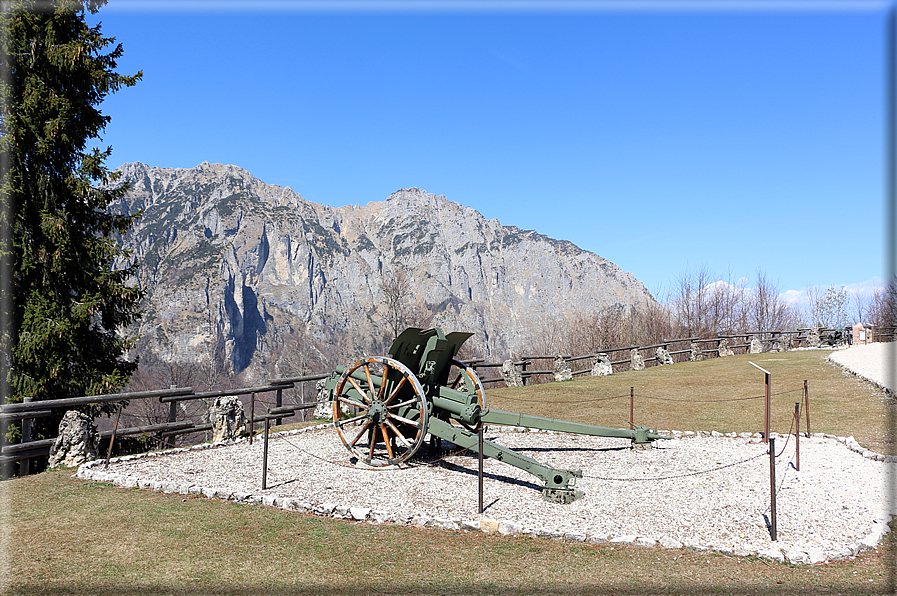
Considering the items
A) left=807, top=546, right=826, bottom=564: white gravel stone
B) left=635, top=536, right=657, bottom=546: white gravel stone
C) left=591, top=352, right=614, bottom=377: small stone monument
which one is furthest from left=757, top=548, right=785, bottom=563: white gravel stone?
left=591, top=352, right=614, bottom=377: small stone monument

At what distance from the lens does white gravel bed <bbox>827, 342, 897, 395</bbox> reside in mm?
16417

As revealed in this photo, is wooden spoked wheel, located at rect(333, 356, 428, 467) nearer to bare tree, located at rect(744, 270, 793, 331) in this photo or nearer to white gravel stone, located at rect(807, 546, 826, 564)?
white gravel stone, located at rect(807, 546, 826, 564)

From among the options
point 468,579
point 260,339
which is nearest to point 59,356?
point 468,579

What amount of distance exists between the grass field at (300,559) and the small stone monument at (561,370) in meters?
16.5

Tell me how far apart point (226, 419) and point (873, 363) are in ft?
74.4

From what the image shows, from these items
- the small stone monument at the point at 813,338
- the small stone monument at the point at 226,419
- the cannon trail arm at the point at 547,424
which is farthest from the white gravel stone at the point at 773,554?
the small stone monument at the point at 813,338

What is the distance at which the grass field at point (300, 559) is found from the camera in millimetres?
4895

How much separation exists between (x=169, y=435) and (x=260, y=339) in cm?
17562

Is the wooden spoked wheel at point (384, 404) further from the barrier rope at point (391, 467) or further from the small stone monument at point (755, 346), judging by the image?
the small stone monument at point (755, 346)

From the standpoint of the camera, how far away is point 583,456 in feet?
34.0

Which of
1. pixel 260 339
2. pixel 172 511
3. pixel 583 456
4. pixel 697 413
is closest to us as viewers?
pixel 172 511

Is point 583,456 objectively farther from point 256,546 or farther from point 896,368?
point 896,368

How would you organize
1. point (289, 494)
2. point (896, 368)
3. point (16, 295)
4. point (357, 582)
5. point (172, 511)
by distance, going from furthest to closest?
1. point (896, 368)
2. point (16, 295)
3. point (289, 494)
4. point (172, 511)
5. point (357, 582)

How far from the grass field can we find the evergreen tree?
418 centimetres
